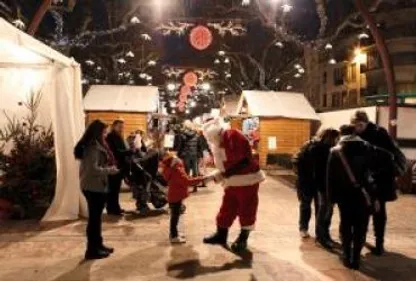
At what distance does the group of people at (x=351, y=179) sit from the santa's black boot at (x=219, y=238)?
4.40ft

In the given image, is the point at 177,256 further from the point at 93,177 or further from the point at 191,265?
the point at 93,177

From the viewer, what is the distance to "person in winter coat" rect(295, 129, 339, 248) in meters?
7.76

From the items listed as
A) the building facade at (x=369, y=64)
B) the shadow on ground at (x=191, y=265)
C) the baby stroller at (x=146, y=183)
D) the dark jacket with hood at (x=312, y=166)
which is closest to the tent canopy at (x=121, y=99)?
the baby stroller at (x=146, y=183)

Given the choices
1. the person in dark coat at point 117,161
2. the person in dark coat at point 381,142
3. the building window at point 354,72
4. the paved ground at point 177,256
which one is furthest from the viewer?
the building window at point 354,72

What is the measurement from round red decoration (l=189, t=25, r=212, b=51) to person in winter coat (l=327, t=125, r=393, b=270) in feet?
35.2

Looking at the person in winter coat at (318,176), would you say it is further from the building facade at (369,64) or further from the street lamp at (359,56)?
the street lamp at (359,56)

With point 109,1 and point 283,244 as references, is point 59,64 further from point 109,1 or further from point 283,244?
point 109,1

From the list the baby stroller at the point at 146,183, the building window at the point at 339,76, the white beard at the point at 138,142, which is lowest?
the baby stroller at the point at 146,183

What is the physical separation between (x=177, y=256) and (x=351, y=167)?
99.1 inches

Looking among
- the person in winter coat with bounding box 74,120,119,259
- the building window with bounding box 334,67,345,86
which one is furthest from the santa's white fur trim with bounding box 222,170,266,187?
the building window with bounding box 334,67,345,86

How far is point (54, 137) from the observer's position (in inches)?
377

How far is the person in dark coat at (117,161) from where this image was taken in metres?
10.2

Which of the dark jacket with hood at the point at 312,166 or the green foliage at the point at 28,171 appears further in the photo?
the green foliage at the point at 28,171

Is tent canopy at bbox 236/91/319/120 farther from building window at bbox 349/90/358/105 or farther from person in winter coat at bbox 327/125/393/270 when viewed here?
building window at bbox 349/90/358/105
